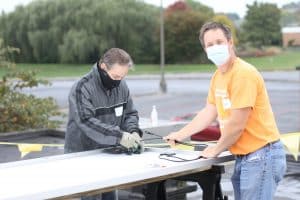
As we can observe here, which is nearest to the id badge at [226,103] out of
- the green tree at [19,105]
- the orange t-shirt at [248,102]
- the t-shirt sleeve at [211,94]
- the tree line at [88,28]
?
the orange t-shirt at [248,102]

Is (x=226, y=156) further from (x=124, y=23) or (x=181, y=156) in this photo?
(x=124, y=23)

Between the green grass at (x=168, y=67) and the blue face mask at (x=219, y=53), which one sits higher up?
the blue face mask at (x=219, y=53)

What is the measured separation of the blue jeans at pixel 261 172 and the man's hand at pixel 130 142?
0.97 m

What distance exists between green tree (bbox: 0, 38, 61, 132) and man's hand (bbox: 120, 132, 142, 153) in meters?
6.78

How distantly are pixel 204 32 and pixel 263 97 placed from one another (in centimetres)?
59

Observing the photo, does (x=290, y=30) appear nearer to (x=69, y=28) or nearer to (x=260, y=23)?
(x=260, y=23)

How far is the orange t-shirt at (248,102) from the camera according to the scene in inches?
160

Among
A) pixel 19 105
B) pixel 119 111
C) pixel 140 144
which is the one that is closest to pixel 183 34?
pixel 19 105

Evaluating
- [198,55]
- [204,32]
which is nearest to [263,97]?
[204,32]

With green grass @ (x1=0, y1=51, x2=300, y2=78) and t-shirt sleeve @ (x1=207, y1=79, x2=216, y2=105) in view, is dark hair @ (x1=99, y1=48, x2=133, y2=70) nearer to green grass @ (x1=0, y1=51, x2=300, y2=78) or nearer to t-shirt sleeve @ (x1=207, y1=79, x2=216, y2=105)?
t-shirt sleeve @ (x1=207, y1=79, x2=216, y2=105)

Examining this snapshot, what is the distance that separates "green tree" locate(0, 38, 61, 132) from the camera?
453 inches

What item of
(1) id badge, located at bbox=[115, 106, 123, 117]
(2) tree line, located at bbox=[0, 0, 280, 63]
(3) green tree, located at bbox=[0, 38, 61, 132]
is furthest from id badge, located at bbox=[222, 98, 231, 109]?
(2) tree line, located at bbox=[0, 0, 280, 63]

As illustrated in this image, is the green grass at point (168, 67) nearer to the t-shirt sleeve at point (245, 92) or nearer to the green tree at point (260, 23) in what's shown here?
the green tree at point (260, 23)

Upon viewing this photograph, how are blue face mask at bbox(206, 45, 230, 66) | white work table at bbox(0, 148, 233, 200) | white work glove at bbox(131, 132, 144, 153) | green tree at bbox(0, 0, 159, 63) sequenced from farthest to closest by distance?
green tree at bbox(0, 0, 159, 63)
white work glove at bbox(131, 132, 144, 153)
blue face mask at bbox(206, 45, 230, 66)
white work table at bbox(0, 148, 233, 200)
